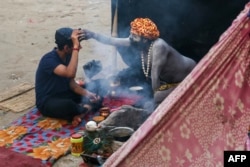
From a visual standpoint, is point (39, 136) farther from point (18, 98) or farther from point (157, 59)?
point (157, 59)

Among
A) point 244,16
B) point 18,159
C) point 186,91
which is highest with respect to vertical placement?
point 244,16

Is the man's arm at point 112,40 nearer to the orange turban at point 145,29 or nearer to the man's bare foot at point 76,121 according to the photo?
the orange turban at point 145,29

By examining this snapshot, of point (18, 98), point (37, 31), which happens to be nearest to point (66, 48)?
point (18, 98)

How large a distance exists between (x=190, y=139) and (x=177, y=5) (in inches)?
121

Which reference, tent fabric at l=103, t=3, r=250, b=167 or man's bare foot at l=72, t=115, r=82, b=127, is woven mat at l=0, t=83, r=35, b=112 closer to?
man's bare foot at l=72, t=115, r=82, b=127

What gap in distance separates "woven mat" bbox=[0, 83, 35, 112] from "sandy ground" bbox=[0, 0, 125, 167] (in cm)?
13

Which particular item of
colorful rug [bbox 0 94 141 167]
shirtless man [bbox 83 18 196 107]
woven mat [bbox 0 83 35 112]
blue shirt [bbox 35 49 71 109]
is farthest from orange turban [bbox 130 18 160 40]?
woven mat [bbox 0 83 35 112]

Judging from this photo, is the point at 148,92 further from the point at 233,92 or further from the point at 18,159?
the point at 233,92

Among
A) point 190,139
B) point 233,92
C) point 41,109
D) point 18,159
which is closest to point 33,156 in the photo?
point 18,159

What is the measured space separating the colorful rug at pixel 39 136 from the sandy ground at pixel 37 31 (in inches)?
5.5

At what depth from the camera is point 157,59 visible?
5.05 meters

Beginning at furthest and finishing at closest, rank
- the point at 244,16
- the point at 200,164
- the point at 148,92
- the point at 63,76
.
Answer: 1. the point at 148,92
2. the point at 63,76
3. the point at 200,164
4. the point at 244,16

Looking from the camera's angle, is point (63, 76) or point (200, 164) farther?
point (63, 76)

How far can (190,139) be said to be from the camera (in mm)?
3225
